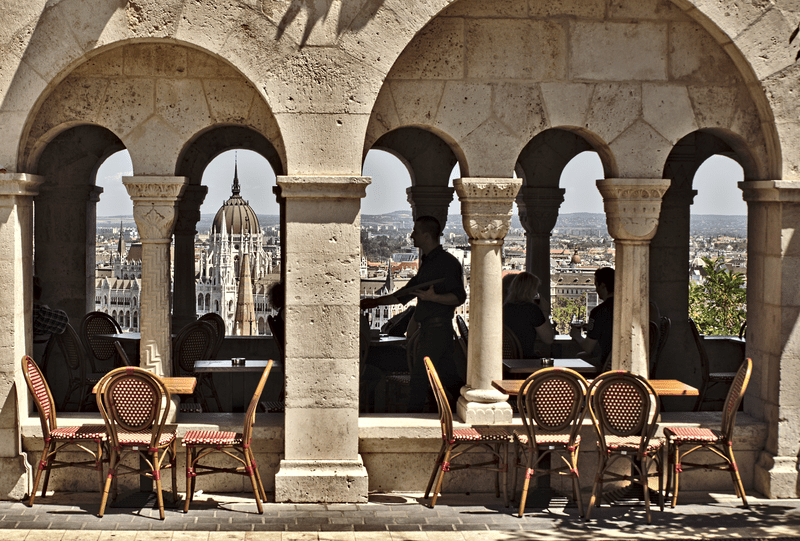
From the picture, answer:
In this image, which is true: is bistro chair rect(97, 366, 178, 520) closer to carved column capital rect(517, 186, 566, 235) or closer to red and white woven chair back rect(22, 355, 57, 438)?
red and white woven chair back rect(22, 355, 57, 438)

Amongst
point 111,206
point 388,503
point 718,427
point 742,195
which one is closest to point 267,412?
point 388,503

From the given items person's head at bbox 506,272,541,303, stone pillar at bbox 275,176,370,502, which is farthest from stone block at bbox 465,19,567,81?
person's head at bbox 506,272,541,303

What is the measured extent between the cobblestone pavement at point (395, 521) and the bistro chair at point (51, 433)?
0.29m

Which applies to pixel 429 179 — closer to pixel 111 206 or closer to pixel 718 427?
pixel 718 427

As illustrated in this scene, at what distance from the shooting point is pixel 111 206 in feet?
63.5

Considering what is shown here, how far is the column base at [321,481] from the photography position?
6703mm

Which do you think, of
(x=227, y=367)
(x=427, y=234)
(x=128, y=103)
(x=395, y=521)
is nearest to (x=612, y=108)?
(x=427, y=234)

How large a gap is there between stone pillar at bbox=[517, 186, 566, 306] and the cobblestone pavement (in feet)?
16.0

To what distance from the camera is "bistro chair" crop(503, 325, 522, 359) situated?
323 inches

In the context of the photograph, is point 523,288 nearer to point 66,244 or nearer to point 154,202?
point 154,202

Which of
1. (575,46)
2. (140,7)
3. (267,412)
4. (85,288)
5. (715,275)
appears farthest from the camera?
(715,275)

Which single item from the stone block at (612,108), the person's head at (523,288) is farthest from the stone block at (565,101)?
the person's head at (523,288)

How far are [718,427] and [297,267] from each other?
344cm

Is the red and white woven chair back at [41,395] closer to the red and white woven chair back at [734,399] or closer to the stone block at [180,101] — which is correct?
the stone block at [180,101]
